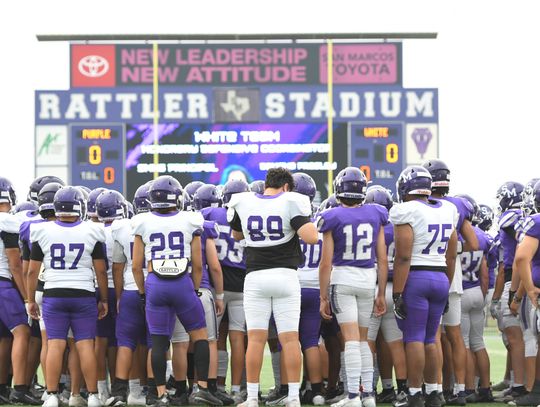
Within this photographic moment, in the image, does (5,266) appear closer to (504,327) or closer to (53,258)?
(53,258)

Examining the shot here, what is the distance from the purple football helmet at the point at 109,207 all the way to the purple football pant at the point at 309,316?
1726mm

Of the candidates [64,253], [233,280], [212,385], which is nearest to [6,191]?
[64,253]

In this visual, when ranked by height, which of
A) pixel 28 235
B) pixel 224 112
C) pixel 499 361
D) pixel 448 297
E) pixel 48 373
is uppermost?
pixel 224 112

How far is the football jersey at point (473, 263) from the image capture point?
379 inches

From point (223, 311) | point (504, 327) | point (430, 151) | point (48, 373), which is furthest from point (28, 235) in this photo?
point (430, 151)

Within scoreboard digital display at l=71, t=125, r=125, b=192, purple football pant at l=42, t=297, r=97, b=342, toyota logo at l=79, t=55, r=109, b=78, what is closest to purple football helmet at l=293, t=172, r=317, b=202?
purple football pant at l=42, t=297, r=97, b=342

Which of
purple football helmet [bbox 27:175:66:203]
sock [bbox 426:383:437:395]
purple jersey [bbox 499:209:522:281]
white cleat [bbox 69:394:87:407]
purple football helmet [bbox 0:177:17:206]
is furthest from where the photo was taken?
purple football helmet [bbox 27:175:66:203]

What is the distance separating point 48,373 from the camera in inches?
332

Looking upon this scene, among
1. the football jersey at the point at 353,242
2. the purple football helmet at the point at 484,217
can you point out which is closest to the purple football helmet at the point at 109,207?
the football jersey at the point at 353,242

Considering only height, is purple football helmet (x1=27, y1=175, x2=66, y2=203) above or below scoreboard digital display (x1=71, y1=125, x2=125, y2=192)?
below

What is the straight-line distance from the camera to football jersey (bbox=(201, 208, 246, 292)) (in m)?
9.39

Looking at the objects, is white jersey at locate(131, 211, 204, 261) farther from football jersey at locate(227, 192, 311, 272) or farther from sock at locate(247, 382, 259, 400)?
sock at locate(247, 382, 259, 400)

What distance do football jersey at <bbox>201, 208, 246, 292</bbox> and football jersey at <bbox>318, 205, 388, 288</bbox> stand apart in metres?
1.22

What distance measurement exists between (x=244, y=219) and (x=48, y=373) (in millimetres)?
2000
